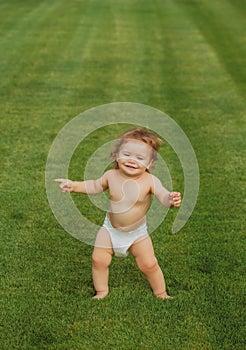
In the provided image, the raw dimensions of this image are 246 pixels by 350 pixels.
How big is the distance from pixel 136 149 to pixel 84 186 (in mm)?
401

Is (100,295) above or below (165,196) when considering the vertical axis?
below

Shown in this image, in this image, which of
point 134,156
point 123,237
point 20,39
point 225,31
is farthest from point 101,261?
point 225,31

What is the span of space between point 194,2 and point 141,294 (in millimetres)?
18829

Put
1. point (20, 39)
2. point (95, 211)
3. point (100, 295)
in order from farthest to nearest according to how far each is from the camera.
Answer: point (20, 39)
point (95, 211)
point (100, 295)

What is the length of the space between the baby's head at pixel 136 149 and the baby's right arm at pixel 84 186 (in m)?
0.16

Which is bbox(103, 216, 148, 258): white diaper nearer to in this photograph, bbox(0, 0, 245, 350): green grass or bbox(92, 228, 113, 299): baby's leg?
bbox(92, 228, 113, 299): baby's leg

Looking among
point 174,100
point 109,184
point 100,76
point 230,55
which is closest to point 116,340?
point 109,184

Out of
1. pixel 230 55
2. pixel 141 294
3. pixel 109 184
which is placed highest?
pixel 109 184

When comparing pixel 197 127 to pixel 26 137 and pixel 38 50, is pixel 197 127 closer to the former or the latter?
pixel 26 137

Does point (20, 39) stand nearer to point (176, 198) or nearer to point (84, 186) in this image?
point (84, 186)

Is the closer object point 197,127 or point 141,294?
point 141,294

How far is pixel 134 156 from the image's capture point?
12.9 feet

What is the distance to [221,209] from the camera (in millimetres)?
5762

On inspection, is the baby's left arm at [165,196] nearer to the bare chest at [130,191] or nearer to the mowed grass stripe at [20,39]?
the bare chest at [130,191]
